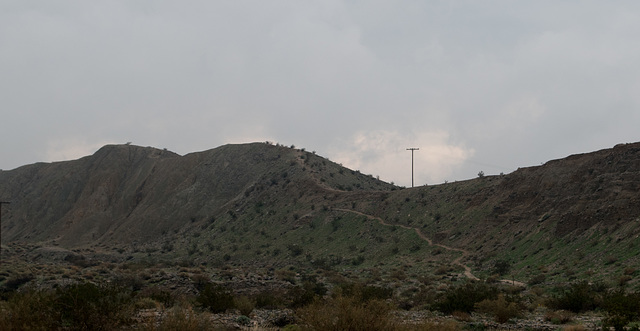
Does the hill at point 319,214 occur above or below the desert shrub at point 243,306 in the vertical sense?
above

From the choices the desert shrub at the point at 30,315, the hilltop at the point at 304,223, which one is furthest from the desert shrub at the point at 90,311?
the hilltop at the point at 304,223

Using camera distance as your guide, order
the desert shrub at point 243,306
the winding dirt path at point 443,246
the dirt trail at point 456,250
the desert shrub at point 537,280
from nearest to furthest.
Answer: the desert shrub at point 243,306, the desert shrub at point 537,280, the dirt trail at point 456,250, the winding dirt path at point 443,246

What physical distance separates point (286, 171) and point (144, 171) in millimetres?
34729

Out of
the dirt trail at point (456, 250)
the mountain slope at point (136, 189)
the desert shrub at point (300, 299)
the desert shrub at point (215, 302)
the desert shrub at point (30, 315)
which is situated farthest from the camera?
the mountain slope at point (136, 189)

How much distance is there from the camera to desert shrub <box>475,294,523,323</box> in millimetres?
17250

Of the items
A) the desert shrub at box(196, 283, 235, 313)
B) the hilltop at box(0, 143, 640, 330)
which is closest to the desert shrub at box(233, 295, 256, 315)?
the desert shrub at box(196, 283, 235, 313)

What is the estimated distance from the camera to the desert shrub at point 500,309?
56.6 ft

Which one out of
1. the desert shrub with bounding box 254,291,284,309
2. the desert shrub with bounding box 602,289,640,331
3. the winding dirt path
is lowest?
the desert shrub with bounding box 254,291,284,309

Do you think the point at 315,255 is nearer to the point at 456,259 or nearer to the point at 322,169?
the point at 456,259

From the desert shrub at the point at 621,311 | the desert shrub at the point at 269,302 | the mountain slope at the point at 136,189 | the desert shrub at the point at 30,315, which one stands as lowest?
the desert shrub at the point at 269,302

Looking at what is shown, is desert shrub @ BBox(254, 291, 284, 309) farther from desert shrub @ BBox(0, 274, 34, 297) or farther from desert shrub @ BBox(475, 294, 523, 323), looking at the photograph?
desert shrub @ BBox(0, 274, 34, 297)

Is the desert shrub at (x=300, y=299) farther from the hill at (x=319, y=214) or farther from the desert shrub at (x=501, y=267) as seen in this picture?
the desert shrub at (x=501, y=267)

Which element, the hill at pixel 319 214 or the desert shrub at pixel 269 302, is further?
the hill at pixel 319 214

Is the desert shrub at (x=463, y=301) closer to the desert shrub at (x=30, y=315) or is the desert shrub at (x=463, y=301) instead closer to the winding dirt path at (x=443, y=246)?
the winding dirt path at (x=443, y=246)
